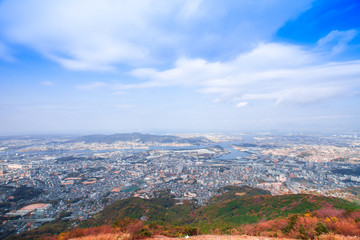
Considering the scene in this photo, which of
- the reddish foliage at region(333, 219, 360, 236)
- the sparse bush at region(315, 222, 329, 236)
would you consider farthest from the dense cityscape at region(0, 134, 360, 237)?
the reddish foliage at region(333, 219, 360, 236)

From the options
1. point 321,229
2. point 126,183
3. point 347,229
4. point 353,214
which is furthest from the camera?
point 126,183

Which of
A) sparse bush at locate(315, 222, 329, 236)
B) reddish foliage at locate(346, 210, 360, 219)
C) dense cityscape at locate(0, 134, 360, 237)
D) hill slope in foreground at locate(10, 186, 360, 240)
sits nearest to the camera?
sparse bush at locate(315, 222, 329, 236)

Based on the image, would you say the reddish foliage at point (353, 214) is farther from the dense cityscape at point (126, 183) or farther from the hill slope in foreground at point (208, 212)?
the dense cityscape at point (126, 183)

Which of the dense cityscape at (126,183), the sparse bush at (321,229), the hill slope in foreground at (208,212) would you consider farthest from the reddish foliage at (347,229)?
the dense cityscape at (126,183)

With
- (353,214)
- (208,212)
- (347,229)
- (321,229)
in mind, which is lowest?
(208,212)

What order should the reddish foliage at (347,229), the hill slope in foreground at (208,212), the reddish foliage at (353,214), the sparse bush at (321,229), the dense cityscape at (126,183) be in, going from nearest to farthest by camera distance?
the reddish foliage at (347,229)
the sparse bush at (321,229)
the reddish foliage at (353,214)
the hill slope in foreground at (208,212)
the dense cityscape at (126,183)

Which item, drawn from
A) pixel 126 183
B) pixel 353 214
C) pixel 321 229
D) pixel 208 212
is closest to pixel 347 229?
pixel 321 229

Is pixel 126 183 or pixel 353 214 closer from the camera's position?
pixel 353 214

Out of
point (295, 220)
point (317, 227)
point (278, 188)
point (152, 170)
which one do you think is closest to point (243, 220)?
point (295, 220)

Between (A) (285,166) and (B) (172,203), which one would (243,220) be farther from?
(A) (285,166)

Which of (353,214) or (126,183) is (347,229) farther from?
(126,183)

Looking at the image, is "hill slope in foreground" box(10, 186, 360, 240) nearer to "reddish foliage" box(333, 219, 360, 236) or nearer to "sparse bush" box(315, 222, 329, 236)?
"sparse bush" box(315, 222, 329, 236)

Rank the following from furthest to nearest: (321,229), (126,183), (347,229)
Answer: (126,183) < (321,229) < (347,229)
